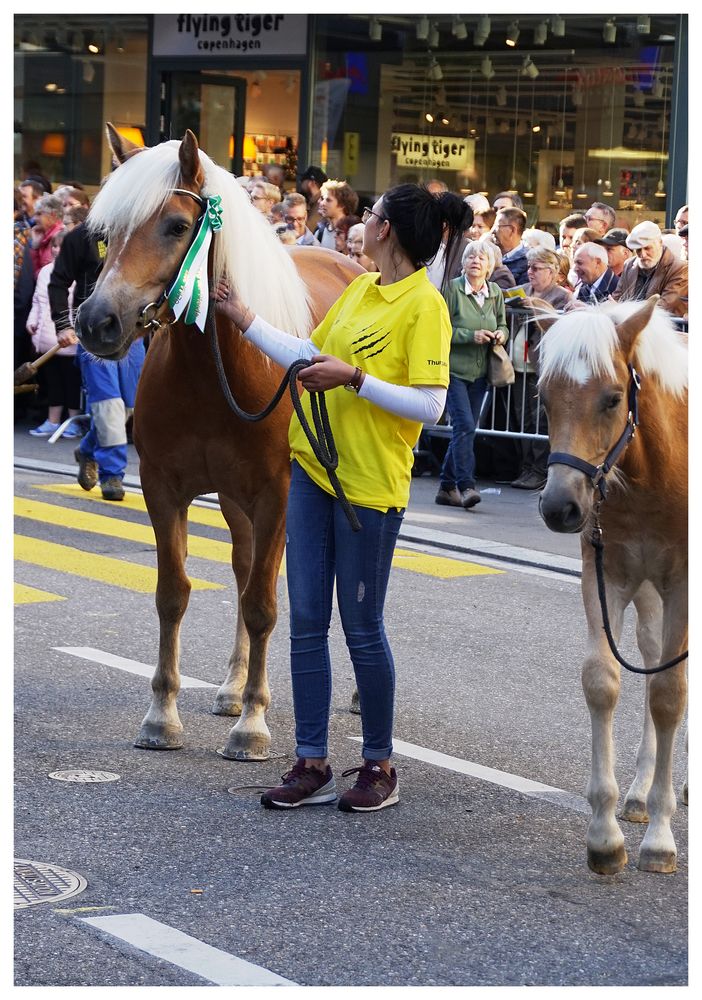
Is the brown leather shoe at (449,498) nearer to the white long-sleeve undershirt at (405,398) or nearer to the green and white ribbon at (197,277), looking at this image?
the green and white ribbon at (197,277)

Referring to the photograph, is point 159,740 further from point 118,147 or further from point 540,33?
point 540,33

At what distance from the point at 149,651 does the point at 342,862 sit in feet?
10.1

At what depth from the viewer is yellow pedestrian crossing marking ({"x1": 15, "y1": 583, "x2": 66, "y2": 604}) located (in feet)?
29.7

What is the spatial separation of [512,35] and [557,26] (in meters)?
0.67

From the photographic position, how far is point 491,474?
48.6 feet

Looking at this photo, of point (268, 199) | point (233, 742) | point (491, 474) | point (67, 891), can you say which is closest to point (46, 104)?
point (268, 199)

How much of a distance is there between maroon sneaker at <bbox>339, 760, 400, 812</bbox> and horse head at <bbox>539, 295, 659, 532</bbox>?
1432 mm

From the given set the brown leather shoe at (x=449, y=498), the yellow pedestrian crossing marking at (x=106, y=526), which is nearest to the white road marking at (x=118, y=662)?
the yellow pedestrian crossing marking at (x=106, y=526)

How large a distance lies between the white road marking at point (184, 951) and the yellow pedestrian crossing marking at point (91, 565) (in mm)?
5052

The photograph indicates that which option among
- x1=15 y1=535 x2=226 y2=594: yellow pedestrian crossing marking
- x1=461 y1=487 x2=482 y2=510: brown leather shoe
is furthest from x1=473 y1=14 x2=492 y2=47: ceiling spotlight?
x1=15 y1=535 x2=226 y2=594: yellow pedestrian crossing marking

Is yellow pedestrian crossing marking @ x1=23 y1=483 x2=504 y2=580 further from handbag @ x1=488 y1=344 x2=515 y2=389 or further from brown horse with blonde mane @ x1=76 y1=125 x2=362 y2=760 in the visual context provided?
brown horse with blonde mane @ x1=76 y1=125 x2=362 y2=760

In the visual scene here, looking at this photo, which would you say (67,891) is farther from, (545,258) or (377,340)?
(545,258)

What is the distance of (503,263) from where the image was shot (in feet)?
47.4

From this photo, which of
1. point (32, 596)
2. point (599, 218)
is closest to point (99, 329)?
point (32, 596)
